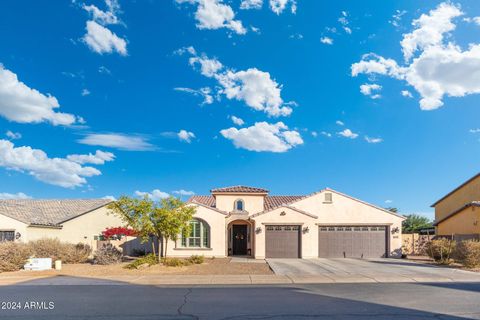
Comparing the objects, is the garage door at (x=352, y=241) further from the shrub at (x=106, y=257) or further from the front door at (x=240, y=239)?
the shrub at (x=106, y=257)

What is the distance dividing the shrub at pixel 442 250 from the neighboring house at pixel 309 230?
11.9 ft

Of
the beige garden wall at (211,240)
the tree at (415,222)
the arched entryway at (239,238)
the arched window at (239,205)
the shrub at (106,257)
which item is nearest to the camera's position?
the shrub at (106,257)

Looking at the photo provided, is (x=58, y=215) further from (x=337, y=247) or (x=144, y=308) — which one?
(x=144, y=308)

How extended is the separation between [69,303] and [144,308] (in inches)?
98.2

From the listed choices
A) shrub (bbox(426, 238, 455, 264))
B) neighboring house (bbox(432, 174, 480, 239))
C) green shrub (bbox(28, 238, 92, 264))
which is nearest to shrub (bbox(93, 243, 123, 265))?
green shrub (bbox(28, 238, 92, 264))

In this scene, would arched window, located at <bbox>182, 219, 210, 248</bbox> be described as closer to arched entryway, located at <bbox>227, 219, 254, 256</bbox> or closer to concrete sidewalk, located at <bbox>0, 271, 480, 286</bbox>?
arched entryway, located at <bbox>227, 219, 254, 256</bbox>

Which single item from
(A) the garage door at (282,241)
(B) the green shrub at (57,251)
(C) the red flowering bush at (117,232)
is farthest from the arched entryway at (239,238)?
(B) the green shrub at (57,251)

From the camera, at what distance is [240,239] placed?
32.0 m

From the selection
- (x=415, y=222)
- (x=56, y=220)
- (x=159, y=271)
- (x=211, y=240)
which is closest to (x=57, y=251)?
(x=159, y=271)

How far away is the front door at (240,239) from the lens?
31.8 meters

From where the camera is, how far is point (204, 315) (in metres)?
9.99

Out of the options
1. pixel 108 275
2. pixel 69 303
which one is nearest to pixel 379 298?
pixel 69 303

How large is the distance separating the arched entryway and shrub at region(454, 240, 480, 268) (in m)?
14.3

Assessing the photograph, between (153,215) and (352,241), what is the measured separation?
47.8 ft
